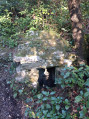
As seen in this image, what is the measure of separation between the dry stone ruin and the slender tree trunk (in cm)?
56

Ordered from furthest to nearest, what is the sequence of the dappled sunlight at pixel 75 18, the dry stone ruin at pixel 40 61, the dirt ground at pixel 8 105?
the dry stone ruin at pixel 40 61 < the dappled sunlight at pixel 75 18 < the dirt ground at pixel 8 105

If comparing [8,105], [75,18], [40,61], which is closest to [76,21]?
[75,18]

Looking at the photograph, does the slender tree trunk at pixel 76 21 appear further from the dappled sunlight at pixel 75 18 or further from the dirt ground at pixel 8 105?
the dirt ground at pixel 8 105

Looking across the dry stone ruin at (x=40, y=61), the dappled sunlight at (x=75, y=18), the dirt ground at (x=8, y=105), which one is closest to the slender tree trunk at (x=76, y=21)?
the dappled sunlight at (x=75, y=18)

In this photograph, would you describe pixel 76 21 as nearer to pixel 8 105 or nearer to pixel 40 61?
pixel 40 61

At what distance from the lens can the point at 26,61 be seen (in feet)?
12.3

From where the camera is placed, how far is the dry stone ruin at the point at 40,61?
375cm

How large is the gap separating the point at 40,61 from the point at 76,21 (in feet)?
5.25

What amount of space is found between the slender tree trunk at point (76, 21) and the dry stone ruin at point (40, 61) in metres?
0.56

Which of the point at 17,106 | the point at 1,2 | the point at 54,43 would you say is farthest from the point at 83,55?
the point at 1,2

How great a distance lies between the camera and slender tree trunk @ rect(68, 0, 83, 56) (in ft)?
11.4

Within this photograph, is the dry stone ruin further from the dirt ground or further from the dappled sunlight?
the dappled sunlight

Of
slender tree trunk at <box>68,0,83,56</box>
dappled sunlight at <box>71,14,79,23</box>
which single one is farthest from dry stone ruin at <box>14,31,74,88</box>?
dappled sunlight at <box>71,14,79,23</box>

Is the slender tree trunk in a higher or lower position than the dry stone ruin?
higher
